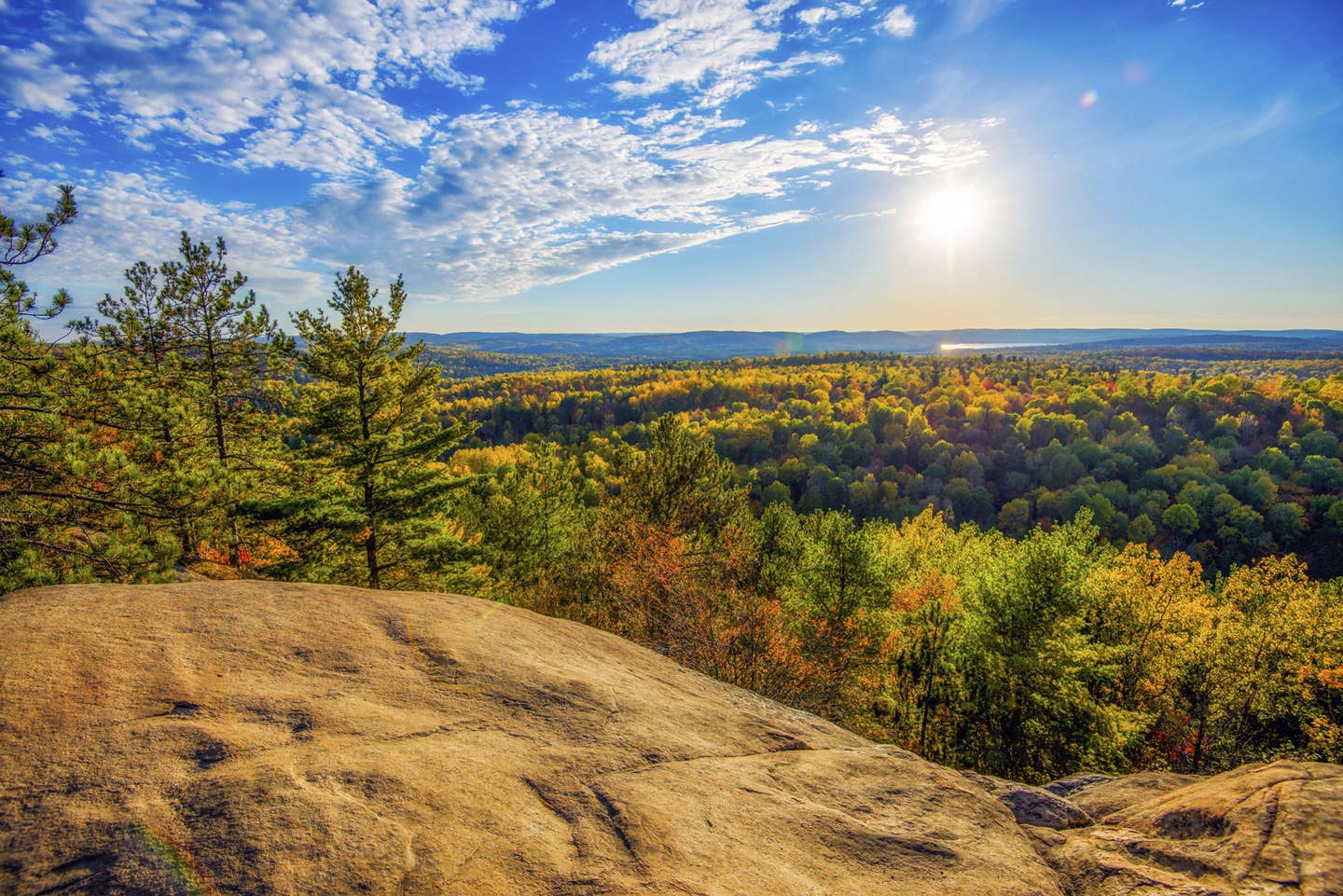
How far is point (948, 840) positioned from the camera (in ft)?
18.1

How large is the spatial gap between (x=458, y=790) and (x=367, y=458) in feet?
41.9

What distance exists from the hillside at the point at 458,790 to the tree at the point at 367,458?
315 inches

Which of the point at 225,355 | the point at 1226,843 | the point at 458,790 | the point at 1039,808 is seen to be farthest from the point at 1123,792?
the point at 225,355

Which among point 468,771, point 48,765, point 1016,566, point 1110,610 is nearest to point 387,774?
point 468,771

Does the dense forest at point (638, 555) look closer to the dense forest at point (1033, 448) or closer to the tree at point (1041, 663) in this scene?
the tree at point (1041, 663)

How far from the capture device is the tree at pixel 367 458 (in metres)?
14.8

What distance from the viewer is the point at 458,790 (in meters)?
4.62

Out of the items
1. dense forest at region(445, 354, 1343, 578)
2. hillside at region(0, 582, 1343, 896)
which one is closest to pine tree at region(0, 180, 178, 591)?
hillside at region(0, 582, 1343, 896)

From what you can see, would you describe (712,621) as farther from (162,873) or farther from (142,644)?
(162,873)

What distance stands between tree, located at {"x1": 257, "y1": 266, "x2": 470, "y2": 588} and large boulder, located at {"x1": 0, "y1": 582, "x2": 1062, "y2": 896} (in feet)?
26.2

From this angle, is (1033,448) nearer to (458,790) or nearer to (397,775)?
(458,790)

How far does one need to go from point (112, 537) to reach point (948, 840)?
13585mm

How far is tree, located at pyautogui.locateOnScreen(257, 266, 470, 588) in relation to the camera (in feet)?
48.6

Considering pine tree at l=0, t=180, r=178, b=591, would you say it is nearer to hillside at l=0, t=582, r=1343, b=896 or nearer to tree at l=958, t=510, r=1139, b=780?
hillside at l=0, t=582, r=1343, b=896
